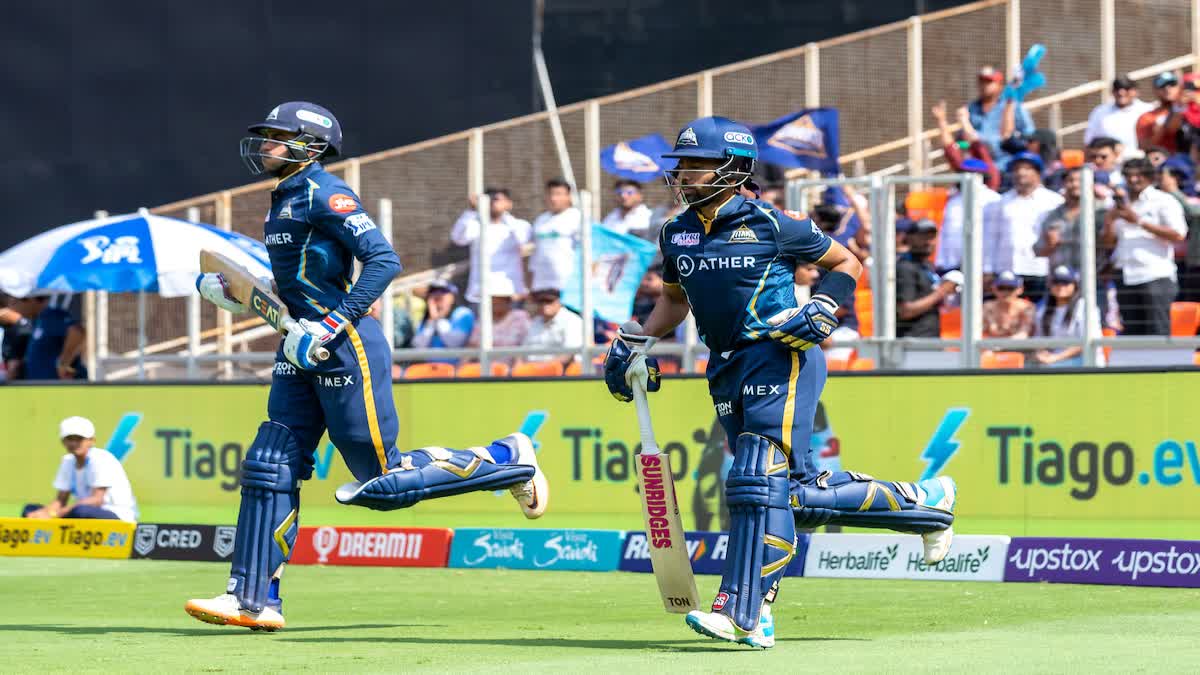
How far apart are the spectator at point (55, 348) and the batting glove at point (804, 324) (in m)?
11.4

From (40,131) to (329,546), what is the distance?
11563 millimetres

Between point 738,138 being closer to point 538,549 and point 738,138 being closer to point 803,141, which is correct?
point 538,549

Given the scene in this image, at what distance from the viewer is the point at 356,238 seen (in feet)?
30.4

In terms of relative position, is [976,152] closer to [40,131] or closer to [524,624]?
[524,624]

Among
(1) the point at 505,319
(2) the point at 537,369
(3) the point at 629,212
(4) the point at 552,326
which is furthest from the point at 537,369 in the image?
(3) the point at 629,212

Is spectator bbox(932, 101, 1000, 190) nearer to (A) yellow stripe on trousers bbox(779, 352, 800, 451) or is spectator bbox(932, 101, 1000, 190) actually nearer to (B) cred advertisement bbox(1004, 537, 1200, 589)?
(B) cred advertisement bbox(1004, 537, 1200, 589)

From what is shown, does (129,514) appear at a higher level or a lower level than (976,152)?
lower

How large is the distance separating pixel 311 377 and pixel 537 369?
6553 millimetres

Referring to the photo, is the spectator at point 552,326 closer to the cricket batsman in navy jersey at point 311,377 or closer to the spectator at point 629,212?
the spectator at point 629,212

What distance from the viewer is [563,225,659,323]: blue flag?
51.3 ft

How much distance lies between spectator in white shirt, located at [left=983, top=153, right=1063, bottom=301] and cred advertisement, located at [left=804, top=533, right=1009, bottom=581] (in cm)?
296

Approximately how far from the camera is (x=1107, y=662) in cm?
737

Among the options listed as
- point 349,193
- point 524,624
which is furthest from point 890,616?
point 349,193

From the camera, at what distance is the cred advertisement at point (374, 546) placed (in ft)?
44.4
